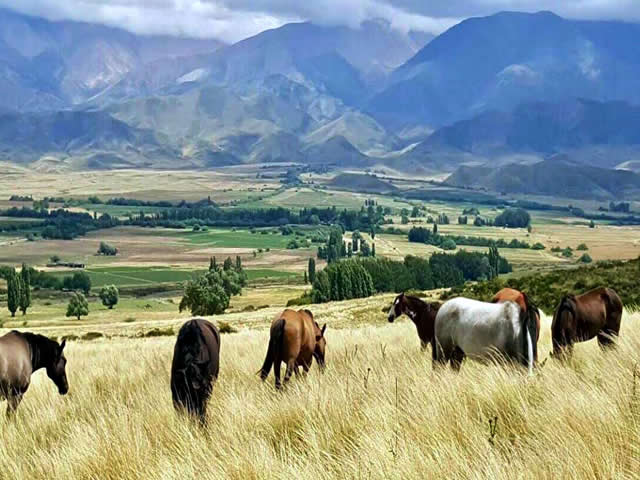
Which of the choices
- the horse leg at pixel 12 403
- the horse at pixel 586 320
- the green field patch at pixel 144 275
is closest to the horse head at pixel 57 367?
the horse leg at pixel 12 403

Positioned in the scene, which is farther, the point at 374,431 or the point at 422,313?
the point at 422,313

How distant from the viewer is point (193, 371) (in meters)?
10.0

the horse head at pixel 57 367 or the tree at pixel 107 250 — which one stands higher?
the horse head at pixel 57 367

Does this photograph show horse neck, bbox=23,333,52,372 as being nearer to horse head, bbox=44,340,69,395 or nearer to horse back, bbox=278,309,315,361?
horse head, bbox=44,340,69,395

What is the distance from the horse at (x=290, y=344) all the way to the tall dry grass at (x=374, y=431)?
834 mm

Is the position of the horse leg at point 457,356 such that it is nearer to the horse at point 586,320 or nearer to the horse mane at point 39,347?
the horse at point 586,320

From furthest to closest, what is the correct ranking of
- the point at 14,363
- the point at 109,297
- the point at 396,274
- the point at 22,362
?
the point at 109,297 < the point at 396,274 < the point at 22,362 < the point at 14,363

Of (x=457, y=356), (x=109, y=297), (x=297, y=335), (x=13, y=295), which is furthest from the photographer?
(x=109, y=297)

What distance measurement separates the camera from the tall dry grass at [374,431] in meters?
6.16

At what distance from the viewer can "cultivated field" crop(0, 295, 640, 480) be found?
243 inches

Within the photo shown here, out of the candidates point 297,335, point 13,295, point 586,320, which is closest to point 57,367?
point 297,335

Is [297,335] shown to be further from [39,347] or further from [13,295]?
[13,295]

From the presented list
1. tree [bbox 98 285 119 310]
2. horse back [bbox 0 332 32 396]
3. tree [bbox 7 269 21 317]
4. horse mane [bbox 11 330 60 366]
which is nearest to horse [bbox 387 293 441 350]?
horse mane [bbox 11 330 60 366]

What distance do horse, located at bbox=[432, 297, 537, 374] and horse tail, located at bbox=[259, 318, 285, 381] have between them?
7.69 ft
